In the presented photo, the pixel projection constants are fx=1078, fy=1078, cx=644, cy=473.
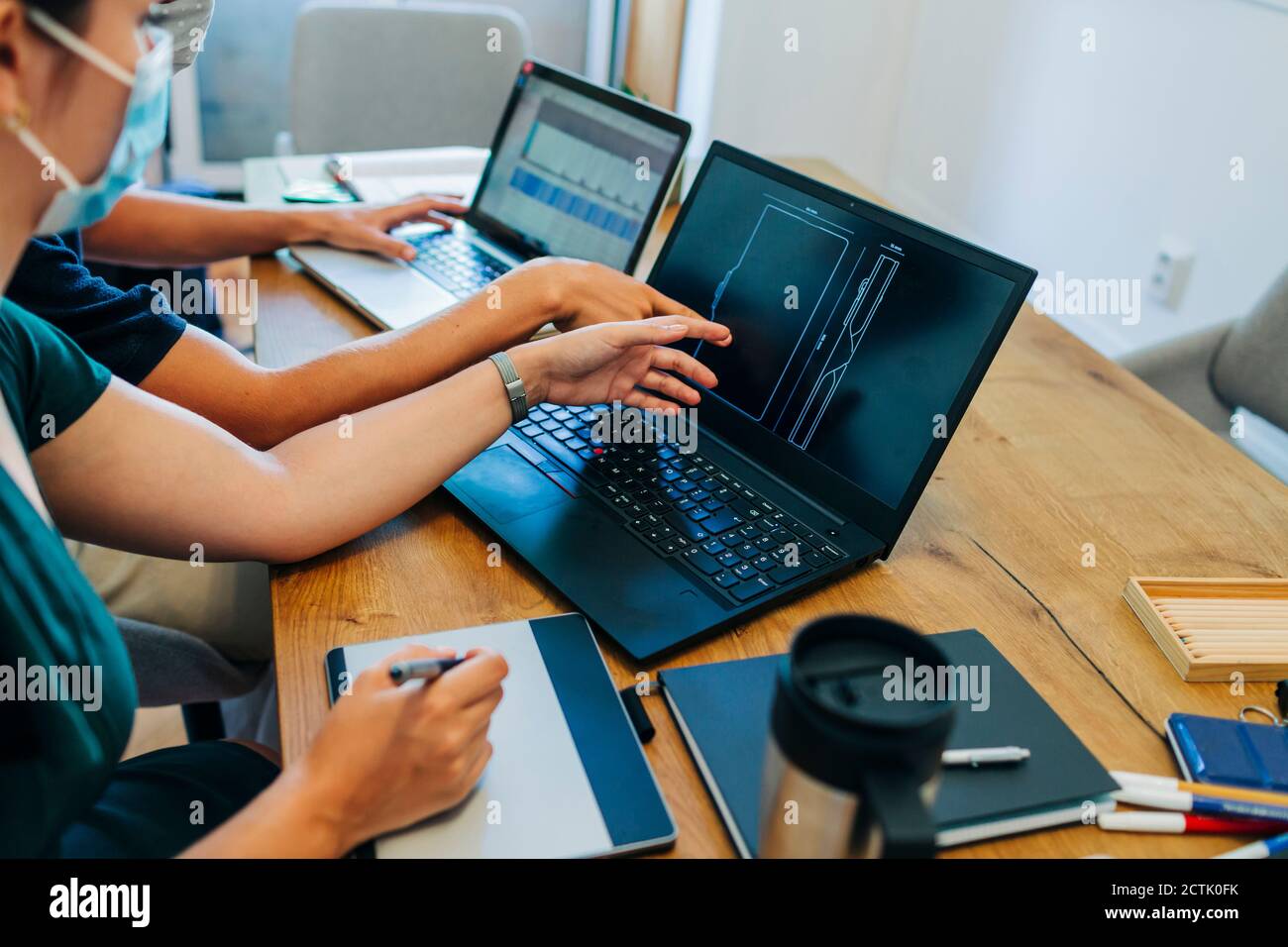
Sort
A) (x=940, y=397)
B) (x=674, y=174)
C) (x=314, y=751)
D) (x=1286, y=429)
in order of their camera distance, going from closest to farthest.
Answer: (x=314, y=751) < (x=940, y=397) < (x=674, y=174) < (x=1286, y=429)

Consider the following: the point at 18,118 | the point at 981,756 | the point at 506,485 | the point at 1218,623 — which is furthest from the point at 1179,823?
the point at 18,118

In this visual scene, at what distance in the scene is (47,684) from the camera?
705 millimetres

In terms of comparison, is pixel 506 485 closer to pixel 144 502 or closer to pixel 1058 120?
pixel 144 502

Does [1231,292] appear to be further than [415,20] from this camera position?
Yes

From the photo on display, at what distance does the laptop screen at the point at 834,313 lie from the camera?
91 centimetres

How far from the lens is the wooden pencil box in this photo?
0.84 metres

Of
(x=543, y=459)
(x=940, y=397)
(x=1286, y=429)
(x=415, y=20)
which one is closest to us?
(x=940, y=397)

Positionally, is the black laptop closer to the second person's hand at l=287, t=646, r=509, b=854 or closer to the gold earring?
the second person's hand at l=287, t=646, r=509, b=854

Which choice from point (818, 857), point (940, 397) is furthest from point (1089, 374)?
point (818, 857)

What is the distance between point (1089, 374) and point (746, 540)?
644 millimetres

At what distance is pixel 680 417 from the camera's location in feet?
3.53

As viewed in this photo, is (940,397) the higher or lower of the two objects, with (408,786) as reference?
higher
